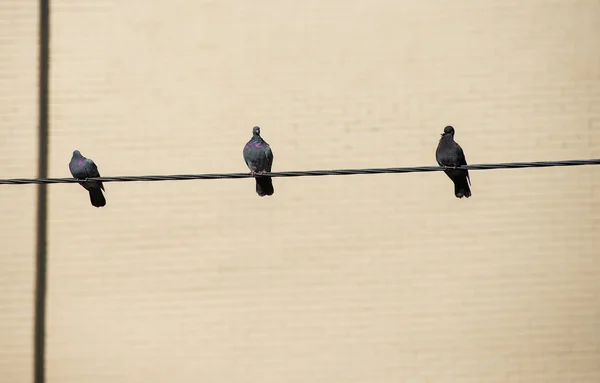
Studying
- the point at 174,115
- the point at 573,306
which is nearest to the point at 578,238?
the point at 573,306

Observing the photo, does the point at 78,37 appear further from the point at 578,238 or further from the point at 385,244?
the point at 578,238

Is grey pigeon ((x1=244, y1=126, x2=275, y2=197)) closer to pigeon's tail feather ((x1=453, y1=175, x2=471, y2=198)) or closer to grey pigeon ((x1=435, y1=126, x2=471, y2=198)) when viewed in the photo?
grey pigeon ((x1=435, y1=126, x2=471, y2=198))

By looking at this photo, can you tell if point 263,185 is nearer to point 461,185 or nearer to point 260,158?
point 260,158

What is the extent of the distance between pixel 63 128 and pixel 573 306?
5.57 m

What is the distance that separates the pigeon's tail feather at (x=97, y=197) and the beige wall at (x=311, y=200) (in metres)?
0.73

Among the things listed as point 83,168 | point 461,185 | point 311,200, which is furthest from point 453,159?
point 83,168

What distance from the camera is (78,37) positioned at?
8141 mm

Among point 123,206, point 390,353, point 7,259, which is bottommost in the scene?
point 390,353

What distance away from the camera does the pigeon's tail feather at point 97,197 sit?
23.6ft

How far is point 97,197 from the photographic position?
722 cm

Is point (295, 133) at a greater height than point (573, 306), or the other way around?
point (295, 133)

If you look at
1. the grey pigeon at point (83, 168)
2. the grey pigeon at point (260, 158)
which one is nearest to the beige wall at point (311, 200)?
the grey pigeon at point (83, 168)

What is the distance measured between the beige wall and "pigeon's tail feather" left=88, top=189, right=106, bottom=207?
73cm

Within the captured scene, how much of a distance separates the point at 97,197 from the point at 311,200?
7.11 feet
